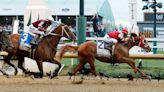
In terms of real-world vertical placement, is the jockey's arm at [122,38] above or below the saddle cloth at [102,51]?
above

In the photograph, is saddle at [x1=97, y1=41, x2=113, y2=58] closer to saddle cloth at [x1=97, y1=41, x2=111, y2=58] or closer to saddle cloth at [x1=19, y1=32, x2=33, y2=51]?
saddle cloth at [x1=97, y1=41, x2=111, y2=58]

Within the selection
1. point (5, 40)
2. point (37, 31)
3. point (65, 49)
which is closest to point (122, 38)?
point (65, 49)

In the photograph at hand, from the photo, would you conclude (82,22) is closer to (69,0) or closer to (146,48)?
(146,48)

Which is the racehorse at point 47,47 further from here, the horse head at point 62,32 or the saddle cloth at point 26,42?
the saddle cloth at point 26,42

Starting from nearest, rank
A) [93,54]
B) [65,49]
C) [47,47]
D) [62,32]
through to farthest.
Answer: [47,47] < [93,54] < [62,32] < [65,49]

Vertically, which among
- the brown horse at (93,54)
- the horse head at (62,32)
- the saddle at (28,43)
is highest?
the horse head at (62,32)

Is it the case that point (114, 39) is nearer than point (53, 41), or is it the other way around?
point (53, 41)

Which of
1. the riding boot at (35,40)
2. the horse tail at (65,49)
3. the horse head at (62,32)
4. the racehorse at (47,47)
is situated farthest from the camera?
the horse tail at (65,49)

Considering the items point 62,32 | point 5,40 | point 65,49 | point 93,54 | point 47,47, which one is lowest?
point 93,54

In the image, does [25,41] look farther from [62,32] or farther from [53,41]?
[62,32]

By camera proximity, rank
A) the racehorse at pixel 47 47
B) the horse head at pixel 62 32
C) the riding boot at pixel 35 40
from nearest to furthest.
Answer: the racehorse at pixel 47 47 → the riding boot at pixel 35 40 → the horse head at pixel 62 32

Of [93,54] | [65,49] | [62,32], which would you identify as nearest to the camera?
[93,54]

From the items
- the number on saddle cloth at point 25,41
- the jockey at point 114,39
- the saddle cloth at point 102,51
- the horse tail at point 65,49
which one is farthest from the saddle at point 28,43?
the jockey at point 114,39

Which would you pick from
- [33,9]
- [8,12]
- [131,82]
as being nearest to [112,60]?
[131,82]
